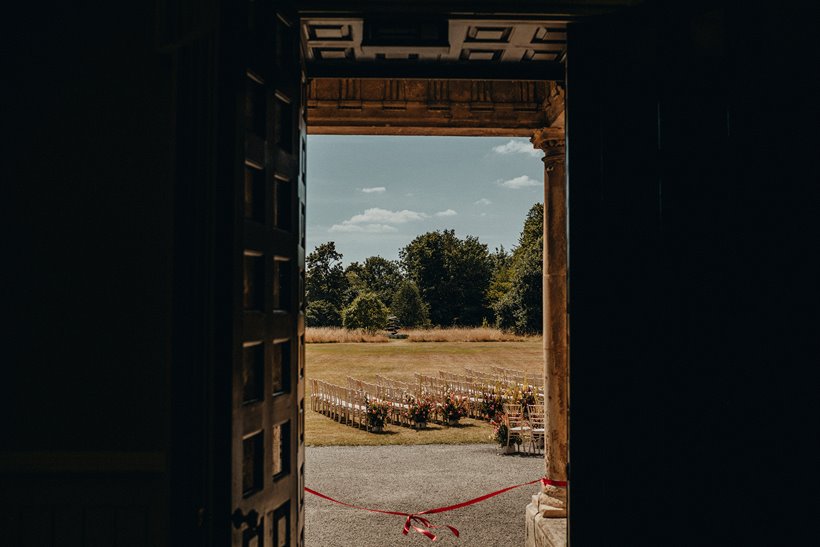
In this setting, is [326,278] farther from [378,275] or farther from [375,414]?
[375,414]

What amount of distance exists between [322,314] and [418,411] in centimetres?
3549

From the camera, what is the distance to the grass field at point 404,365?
11555 millimetres

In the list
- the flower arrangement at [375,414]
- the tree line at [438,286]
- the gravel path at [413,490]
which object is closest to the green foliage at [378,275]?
the tree line at [438,286]

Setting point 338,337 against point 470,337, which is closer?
point 338,337

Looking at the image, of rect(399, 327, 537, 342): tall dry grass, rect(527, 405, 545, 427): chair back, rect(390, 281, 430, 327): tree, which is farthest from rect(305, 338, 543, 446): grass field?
rect(390, 281, 430, 327): tree

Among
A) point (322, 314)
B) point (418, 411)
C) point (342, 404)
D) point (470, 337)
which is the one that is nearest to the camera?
point (418, 411)

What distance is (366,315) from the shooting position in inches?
1497

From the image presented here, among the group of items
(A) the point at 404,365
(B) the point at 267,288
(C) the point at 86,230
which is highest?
(C) the point at 86,230

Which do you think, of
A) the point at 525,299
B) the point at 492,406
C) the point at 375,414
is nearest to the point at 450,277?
the point at 525,299

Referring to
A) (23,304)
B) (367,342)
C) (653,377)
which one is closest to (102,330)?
(23,304)

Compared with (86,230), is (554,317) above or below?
below

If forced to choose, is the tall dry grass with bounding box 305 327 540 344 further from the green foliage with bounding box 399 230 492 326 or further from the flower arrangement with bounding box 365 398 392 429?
the flower arrangement with bounding box 365 398 392 429

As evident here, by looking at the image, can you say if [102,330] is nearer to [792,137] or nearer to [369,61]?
[369,61]

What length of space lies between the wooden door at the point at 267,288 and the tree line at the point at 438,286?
34908mm
